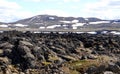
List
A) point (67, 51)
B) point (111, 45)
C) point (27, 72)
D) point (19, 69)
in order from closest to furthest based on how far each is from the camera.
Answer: point (27, 72)
point (19, 69)
point (67, 51)
point (111, 45)

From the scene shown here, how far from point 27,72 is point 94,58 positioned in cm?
2785

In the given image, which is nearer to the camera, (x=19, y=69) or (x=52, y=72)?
(x=52, y=72)

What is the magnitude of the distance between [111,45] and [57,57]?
3263cm

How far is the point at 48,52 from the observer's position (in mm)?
81062

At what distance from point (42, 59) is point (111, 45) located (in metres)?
37.6

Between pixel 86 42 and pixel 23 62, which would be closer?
pixel 23 62

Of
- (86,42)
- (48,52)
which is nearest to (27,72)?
(48,52)

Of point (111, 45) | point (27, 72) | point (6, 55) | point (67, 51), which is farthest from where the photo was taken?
point (111, 45)

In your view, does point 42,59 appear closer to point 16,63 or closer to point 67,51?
point 16,63

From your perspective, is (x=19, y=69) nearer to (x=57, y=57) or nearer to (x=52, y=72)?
(x=52, y=72)

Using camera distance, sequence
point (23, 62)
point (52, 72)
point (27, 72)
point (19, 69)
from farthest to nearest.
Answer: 1. point (23, 62)
2. point (19, 69)
3. point (27, 72)
4. point (52, 72)

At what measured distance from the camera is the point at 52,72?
54.8 metres

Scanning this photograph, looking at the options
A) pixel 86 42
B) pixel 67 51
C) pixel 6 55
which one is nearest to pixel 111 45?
pixel 86 42

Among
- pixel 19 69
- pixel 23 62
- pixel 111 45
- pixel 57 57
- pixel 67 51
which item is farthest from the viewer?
pixel 111 45
